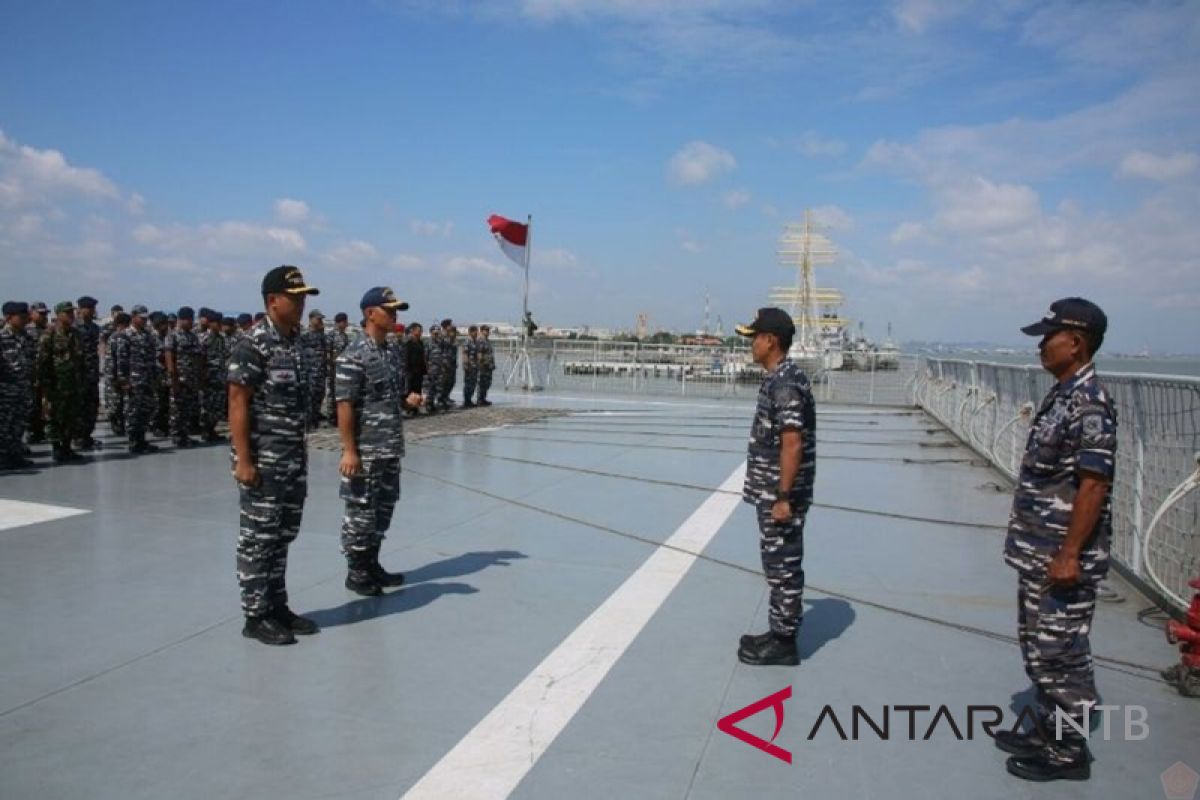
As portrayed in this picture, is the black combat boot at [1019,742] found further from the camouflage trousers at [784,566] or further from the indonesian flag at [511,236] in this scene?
the indonesian flag at [511,236]

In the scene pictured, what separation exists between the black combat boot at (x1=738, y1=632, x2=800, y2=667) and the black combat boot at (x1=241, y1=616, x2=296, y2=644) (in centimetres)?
223

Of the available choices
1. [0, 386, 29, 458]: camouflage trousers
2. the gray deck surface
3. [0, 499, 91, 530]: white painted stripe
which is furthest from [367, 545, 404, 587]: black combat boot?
[0, 386, 29, 458]: camouflage trousers

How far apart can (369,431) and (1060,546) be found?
144 inches

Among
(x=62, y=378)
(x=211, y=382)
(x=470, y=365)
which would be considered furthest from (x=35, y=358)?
(x=470, y=365)

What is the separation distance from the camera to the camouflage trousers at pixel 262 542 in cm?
432

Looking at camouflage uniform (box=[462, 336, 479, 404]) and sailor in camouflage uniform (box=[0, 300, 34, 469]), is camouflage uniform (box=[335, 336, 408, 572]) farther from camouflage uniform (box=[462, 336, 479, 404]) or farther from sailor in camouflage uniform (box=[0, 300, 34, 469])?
camouflage uniform (box=[462, 336, 479, 404])

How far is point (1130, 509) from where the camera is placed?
5.82 m

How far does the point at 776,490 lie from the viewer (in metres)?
4.08

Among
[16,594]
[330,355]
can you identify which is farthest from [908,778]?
[330,355]

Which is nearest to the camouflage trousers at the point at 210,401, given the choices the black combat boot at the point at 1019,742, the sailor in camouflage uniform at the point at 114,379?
the sailor in camouflage uniform at the point at 114,379

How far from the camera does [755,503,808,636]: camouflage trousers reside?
13.4 ft

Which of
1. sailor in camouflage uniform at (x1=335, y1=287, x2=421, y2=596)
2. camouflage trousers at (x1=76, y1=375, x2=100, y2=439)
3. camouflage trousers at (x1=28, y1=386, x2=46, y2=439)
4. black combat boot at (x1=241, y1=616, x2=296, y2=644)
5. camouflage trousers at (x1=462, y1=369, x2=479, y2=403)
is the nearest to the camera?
black combat boot at (x1=241, y1=616, x2=296, y2=644)

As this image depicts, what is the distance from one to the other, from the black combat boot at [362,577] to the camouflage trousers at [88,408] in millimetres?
6972

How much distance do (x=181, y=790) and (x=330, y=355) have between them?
38.1 ft
